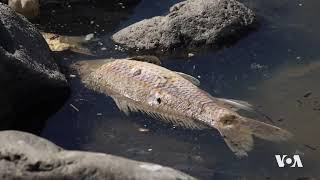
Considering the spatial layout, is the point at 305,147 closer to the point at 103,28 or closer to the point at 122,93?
the point at 122,93

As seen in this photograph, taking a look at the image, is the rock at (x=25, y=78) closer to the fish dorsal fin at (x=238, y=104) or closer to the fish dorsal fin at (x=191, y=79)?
the fish dorsal fin at (x=191, y=79)

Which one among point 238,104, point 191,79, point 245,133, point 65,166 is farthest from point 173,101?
point 65,166

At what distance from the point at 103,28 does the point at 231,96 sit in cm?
209

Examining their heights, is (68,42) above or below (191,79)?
above

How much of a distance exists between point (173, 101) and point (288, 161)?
4.15 feet

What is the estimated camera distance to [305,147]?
5.82 meters

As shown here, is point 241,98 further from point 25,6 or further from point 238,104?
point 25,6

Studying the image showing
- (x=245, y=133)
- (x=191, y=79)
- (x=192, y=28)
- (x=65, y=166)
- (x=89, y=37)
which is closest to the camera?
(x=65, y=166)

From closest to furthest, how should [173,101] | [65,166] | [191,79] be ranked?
[65,166]
[173,101]
[191,79]

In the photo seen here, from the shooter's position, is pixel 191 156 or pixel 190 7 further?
pixel 190 7

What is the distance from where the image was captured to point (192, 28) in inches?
296

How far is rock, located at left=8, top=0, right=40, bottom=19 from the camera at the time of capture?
307 inches

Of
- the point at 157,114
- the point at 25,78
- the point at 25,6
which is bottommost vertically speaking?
the point at 157,114

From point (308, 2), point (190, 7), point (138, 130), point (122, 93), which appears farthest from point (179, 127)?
point (308, 2)
